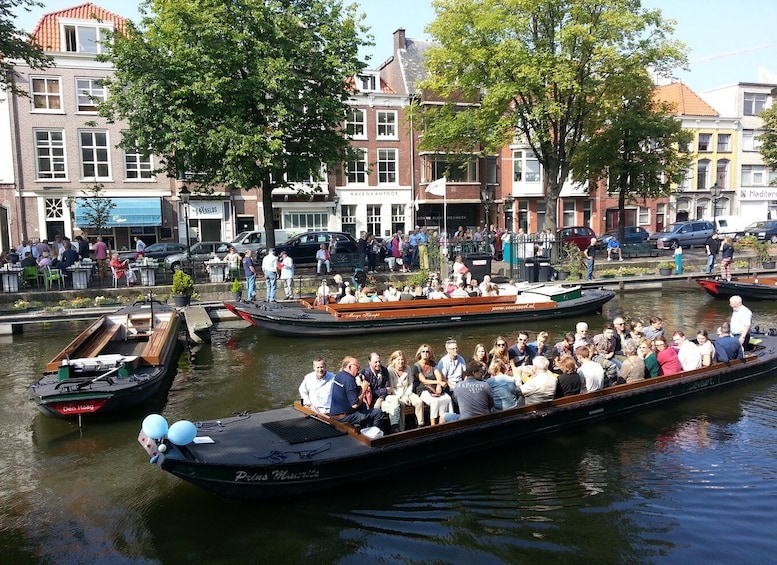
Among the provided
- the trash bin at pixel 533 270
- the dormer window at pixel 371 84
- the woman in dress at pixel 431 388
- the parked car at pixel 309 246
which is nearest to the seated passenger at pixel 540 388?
the woman in dress at pixel 431 388

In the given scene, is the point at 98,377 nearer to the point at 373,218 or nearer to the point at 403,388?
the point at 403,388

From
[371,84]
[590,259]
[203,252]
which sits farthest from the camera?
[371,84]

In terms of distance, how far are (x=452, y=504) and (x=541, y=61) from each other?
20690 millimetres

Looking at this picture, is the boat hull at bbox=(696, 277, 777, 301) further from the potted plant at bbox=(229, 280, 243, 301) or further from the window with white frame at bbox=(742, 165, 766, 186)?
the window with white frame at bbox=(742, 165, 766, 186)

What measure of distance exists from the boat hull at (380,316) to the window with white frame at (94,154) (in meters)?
18.8

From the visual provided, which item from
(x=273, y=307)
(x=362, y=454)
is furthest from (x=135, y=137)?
(x=362, y=454)

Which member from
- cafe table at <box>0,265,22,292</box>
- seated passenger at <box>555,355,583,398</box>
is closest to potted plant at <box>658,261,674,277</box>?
seated passenger at <box>555,355,583,398</box>

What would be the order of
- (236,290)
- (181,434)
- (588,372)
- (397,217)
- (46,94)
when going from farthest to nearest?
(397,217), (46,94), (236,290), (588,372), (181,434)

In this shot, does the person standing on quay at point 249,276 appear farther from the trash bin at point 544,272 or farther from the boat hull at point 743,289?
the boat hull at point 743,289

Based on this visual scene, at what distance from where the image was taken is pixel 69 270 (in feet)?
69.5

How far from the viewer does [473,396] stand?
8.58m

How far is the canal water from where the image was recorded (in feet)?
21.5

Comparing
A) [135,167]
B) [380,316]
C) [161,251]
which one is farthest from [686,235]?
[135,167]

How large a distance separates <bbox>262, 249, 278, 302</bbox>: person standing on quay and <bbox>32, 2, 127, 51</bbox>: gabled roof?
61.9ft
